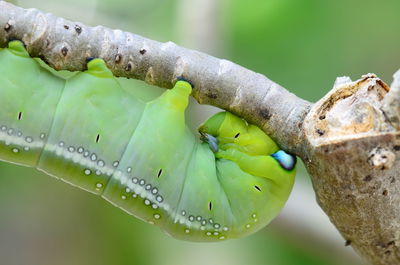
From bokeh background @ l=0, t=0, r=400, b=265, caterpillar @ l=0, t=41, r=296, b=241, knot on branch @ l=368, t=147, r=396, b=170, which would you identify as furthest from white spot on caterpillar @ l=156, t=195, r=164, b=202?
bokeh background @ l=0, t=0, r=400, b=265

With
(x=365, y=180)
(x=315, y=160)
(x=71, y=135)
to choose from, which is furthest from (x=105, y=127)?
(x=365, y=180)

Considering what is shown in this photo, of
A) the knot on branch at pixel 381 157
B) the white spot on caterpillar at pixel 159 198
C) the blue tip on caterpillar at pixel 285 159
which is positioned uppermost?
the knot on branch at pixel 381 157

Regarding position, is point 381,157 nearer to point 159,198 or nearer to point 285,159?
point 285,159

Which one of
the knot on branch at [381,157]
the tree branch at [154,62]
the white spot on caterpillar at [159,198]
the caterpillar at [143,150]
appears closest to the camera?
the knot on branch at [381,157]

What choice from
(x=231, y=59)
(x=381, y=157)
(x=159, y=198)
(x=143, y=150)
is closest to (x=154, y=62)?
(x=143, y=150)

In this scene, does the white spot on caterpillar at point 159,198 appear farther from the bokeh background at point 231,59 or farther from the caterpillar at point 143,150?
the bokeh background at point 231,59

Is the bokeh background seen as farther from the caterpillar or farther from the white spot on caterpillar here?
the white spot on caterpillar

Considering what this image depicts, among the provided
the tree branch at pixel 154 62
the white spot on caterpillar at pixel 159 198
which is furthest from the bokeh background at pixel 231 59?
the tree branch at pixel 154 62
